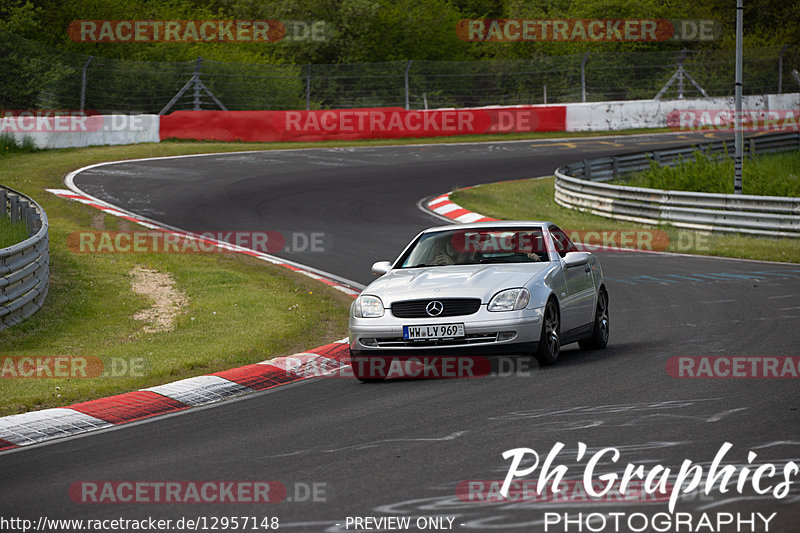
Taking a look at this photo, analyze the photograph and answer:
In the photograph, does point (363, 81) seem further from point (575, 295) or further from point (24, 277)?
point (575, 295)

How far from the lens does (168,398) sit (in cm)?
948

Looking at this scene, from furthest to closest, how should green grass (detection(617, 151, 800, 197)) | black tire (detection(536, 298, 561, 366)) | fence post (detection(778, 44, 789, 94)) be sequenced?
fence post (detection(778, 44, 789, 94)), green grass (detection(617, 151, 800, 197)), black tire (detection(536, 298, 561, 366))

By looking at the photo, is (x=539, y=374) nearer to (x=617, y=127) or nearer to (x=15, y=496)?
(x=15, y=496)

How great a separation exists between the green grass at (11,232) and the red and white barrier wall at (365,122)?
16.6 metres

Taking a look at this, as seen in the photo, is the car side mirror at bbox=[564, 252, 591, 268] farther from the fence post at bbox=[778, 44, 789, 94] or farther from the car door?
the fence post at bbox=[778, 44, 789, 94]

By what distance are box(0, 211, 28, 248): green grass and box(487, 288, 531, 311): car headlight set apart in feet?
26.5

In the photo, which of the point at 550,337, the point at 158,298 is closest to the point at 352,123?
the point at 158,298

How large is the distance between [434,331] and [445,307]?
0.82 feet

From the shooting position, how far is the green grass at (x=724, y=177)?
86.7ft

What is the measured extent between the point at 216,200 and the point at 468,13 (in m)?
54.1

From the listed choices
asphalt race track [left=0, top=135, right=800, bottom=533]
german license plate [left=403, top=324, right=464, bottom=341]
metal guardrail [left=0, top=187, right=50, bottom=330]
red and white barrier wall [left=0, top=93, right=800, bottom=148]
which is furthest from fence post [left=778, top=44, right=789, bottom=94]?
german license plate [left=403, top=324, right=464, bottom=341]

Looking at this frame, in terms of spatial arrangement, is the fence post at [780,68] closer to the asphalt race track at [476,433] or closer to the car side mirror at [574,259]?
the asphalt race track at [476,433]

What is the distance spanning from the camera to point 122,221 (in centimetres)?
2202

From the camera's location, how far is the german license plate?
9.79m
